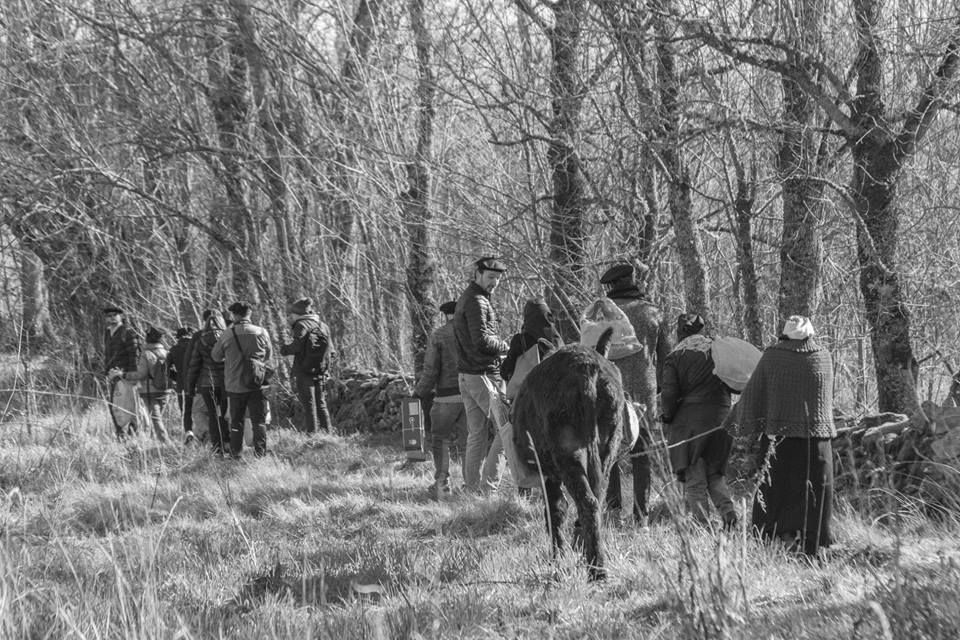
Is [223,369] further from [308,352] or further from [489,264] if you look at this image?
[489,264]

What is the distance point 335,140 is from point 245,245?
171 inches

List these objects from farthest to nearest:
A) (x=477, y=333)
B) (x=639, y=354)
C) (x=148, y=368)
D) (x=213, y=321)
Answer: (x=148, y=368) → (x=213, y=321) → (x=477, y=333) → (x=639, y=354)

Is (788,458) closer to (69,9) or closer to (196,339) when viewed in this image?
(196,339)

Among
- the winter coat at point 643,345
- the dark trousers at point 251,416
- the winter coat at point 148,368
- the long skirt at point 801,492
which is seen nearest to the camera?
the long skirt at point 801,492

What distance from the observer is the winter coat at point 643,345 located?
796 centimetres

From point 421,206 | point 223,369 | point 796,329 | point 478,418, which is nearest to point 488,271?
point 478,418

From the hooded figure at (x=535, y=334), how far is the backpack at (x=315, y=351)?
5568 millimetres

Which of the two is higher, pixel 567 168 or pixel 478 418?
pixel 567 168

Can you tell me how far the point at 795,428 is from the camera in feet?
21.2

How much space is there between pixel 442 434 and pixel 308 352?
13.7 ft

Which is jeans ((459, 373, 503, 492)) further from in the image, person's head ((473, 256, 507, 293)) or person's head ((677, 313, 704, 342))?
person's head ((677, 313, 704, 342))

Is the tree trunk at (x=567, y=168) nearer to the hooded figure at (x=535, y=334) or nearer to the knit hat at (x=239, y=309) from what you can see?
the hooded figure at (x=535, y=334)

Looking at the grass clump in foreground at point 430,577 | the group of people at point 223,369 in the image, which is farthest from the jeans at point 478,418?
the group of people at point 223,369

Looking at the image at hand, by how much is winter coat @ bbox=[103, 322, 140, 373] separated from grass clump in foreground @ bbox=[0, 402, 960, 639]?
5081mm
